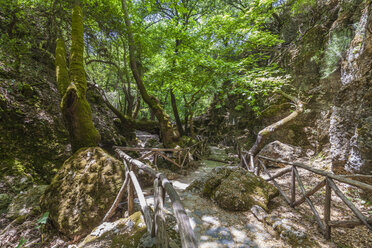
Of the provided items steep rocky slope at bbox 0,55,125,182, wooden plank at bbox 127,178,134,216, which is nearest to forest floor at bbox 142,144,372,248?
wooden plank at bbox 127,178,134,216

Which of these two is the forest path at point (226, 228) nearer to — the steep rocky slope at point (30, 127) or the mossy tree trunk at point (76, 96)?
the mossy tree trunk at point (76, 96)

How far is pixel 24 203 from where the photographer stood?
110 inches

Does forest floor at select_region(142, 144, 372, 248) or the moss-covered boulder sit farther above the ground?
the moss-covered boulder

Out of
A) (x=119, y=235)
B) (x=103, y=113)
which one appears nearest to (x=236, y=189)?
(x=119, y=235)

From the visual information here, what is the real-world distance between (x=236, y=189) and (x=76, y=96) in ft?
14.1

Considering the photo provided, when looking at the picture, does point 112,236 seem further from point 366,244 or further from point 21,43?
point 21,43

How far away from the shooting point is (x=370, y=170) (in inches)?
122

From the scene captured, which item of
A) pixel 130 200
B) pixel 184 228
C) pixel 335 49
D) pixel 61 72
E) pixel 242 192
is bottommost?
pixel 242 192

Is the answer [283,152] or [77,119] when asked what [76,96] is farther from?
[283,152]

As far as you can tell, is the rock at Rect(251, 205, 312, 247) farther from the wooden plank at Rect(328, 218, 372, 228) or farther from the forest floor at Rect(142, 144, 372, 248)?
the wooden plank at Rect(328, 218, 372, 228)

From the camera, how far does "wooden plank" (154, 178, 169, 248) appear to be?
123cm

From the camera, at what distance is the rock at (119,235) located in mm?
1604

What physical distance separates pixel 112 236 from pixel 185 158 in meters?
5.05

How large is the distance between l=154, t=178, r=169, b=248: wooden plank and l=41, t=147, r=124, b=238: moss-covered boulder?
5.54ft
